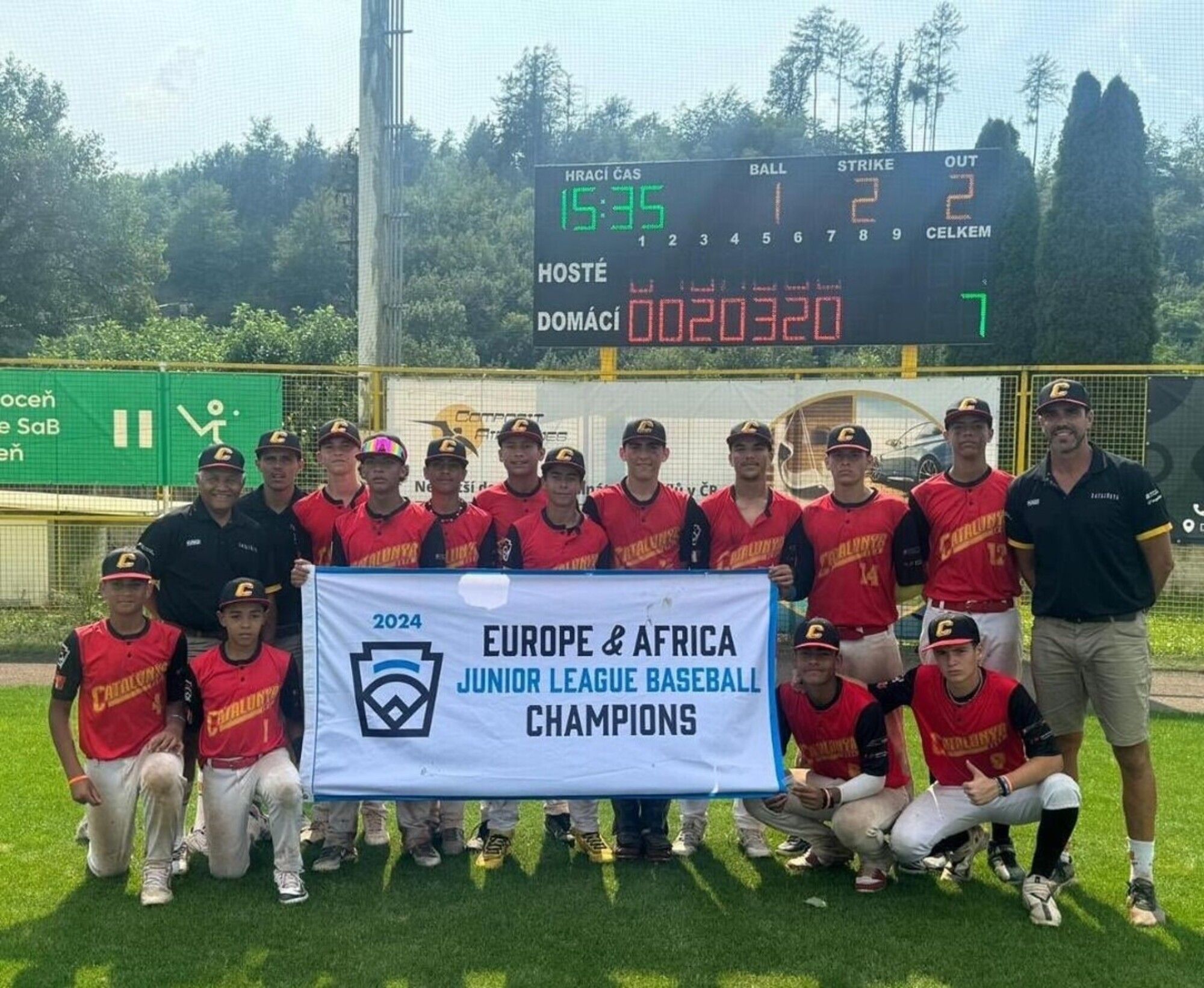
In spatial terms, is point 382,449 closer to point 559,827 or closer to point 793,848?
point 559,827

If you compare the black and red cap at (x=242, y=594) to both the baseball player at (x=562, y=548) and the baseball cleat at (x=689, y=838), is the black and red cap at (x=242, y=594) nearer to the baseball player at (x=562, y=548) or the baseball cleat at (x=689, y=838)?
the baseball player at (x=562, y=548)

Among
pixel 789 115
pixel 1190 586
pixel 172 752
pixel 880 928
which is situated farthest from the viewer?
pixel 789 115

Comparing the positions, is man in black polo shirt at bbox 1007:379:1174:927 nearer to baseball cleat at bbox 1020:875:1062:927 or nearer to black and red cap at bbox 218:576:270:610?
baseball cleat at bbox 1020:875:1062:927

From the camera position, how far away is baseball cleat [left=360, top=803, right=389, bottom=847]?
5602mm

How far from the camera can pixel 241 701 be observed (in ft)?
16.7

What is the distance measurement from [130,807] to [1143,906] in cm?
465

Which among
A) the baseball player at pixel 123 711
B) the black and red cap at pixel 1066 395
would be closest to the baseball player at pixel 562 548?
the baseball player at pixel 123 711

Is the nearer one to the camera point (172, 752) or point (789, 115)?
point (172, 752)

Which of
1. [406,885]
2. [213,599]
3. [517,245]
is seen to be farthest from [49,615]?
[517,245]

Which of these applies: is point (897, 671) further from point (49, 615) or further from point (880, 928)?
point (49, 615)

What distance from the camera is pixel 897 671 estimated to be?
5.54 meters

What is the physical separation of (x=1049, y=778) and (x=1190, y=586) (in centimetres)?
715

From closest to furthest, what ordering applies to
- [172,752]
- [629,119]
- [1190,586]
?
[172,752]
[1190,586]
[629,119]

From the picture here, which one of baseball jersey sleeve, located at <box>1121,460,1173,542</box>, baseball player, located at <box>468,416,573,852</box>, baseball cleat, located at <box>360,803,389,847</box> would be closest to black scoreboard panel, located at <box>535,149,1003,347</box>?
baseball player, located at <box>468,416,573,852</box>
